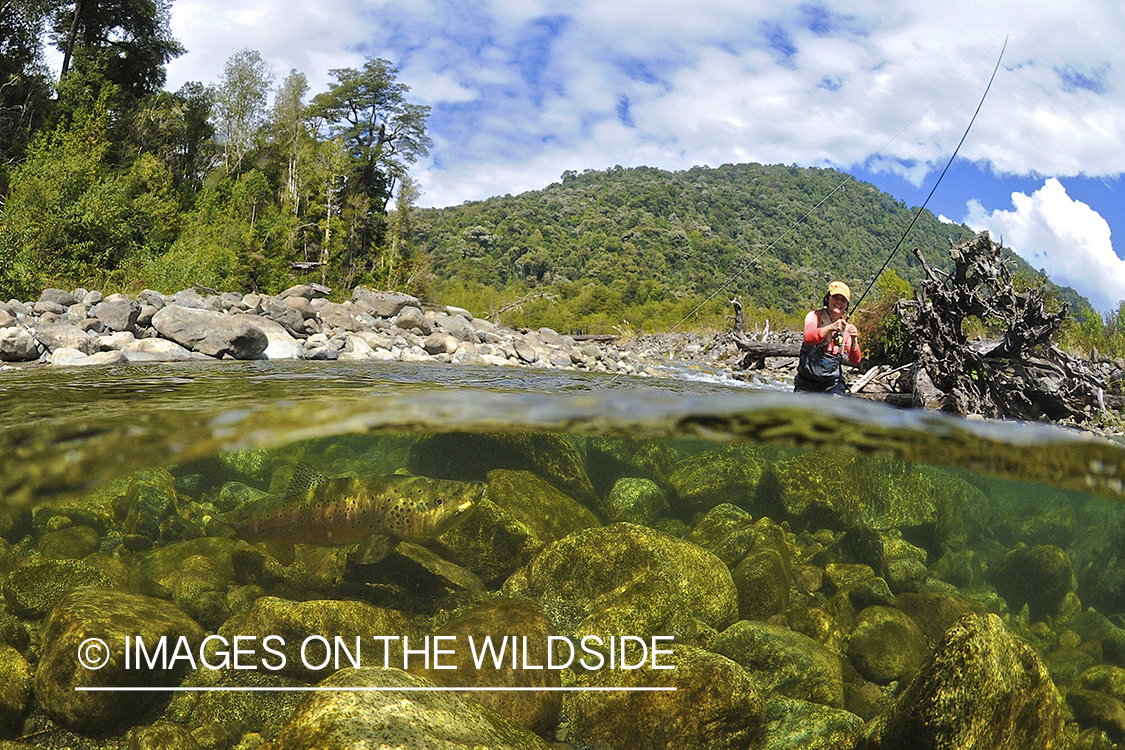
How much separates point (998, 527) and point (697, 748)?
5.38m

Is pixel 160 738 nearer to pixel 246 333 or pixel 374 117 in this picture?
pixel 246 333

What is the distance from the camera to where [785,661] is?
445 cm

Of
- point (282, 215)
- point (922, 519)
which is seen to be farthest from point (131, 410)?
point (282, 215)

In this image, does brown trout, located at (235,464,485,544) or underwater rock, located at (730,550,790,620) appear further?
underwater rock, located at (730,550,790,620)

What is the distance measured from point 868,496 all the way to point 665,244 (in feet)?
228

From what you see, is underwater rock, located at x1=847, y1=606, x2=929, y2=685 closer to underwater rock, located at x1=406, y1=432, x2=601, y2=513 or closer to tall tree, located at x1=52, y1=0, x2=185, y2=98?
underwater rock, located at x1=406, y1=432, x2=601, y2=513

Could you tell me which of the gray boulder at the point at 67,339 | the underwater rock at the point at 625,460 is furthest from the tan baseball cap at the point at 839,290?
the gray boulder at the point at 67,339

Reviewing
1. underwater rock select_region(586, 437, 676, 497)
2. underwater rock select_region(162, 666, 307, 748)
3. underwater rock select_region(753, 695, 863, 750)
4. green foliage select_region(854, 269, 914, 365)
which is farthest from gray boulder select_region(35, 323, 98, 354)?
green foliage select_region(854, 269, 914, 365)

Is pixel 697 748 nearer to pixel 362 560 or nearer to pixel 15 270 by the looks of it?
pixel 362 560

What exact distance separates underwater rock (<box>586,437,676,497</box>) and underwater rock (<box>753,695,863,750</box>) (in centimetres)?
273

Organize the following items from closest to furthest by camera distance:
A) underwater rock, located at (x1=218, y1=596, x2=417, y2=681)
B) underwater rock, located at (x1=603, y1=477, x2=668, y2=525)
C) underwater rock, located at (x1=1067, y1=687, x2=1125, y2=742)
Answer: underwater rock, located at (x1=218, y1=596, x2=417, y2=681)
underwater rock, located at (x1=1067, y1=687, x2=1125, y2=742)
underwater rock, located at (x1=603, y1=477, x2=668, y2=525)

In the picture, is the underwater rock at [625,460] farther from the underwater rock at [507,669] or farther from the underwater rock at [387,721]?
the underwater rock at [387,721]

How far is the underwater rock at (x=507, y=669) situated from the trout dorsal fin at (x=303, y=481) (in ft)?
4.84

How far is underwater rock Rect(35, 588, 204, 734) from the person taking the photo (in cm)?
353
